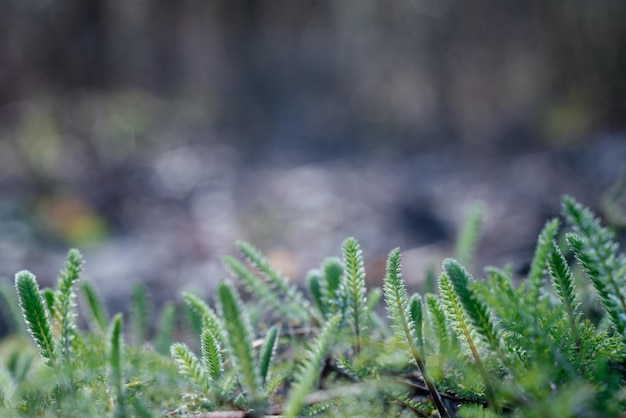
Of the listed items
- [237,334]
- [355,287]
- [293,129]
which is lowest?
[237,334]

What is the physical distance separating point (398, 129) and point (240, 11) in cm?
430

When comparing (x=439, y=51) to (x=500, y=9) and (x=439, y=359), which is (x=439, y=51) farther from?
(x=439, y=359)

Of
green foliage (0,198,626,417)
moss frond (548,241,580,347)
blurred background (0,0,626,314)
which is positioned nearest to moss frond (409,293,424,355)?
green foliage (0,198,626,417)

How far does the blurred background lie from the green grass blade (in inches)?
50.0

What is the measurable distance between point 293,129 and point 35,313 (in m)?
8.42

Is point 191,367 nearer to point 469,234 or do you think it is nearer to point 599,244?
point 599,244

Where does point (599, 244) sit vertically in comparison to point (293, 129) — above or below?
below

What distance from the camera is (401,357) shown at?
799 mm

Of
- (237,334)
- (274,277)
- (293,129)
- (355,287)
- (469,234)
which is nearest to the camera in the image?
(237,334)

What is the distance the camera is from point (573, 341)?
658 millimetres

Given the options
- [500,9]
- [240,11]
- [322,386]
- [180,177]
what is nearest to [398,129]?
[500,9]

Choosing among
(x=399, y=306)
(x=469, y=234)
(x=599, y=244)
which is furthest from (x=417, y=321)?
(x=469, y=234)

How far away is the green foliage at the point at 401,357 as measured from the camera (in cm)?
56

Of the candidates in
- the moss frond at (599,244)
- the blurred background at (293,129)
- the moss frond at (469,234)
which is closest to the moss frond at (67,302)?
the moss frond at (599,244)
